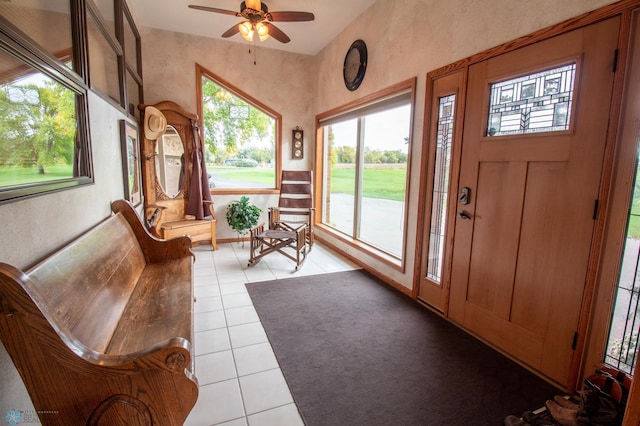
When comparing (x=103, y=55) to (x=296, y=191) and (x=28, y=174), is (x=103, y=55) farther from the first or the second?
(x=296, y=191)

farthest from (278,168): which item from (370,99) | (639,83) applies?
(639,83)

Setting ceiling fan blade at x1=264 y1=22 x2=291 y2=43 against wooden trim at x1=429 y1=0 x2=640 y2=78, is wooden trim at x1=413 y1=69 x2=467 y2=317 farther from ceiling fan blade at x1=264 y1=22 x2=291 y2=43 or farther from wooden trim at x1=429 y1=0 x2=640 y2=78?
ceiling fan blade at x1=264 y1=22 x2=291 y2=43

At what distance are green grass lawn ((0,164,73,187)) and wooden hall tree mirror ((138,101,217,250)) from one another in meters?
2.56

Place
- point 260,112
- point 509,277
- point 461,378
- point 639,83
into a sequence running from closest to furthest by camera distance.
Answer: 1. point 639,83
2. point 461,378
3. point 509,277
4. point 260,112

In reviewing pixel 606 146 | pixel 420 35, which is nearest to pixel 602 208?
pixel 606 146

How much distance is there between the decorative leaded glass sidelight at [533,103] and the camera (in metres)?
1.76

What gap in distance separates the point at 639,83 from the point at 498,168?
0.80 meters

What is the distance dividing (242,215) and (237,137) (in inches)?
52.9

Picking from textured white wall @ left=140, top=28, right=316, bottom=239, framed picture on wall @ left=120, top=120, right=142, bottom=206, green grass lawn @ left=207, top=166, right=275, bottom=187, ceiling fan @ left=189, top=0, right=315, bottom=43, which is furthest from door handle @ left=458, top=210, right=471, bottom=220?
green grass lawn @ left=207, top=166, right=275, bottom=187

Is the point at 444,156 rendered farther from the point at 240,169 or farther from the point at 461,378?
the point at 240,169

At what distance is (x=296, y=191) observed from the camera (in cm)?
468

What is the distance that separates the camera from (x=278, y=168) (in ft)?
17.0

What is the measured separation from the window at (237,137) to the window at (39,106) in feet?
10.1

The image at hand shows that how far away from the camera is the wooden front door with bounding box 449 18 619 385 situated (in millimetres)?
1659
